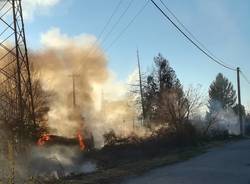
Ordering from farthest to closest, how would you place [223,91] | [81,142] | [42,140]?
[223,91] → [81,142] → [42,140]

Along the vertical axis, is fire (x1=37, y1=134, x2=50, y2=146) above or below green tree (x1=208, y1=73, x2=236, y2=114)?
below

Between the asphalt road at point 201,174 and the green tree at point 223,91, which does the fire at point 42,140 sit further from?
the green tree at point 223,91

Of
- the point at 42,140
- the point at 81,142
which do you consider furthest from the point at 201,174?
the point at 81,142

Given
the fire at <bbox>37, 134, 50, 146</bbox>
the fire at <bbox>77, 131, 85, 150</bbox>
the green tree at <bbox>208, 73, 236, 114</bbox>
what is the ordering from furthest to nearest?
the green tree at <bbox>208, 73, 236, 114</bbox>, the fire at <bbox>77, 131, 85, 150</bbox>, the fire at <bbox>37, 134, 50, 146</bbox>

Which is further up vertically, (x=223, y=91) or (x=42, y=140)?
(x=223, y=91)

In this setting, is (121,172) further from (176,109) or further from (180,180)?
(176,109)

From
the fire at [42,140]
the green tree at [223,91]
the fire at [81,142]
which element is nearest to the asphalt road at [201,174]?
the fire at [42,140]

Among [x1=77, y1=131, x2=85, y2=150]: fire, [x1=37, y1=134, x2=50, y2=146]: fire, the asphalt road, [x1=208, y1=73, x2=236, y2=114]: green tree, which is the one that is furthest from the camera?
[x1=208, y1=73, x2=236, y2=114]: green tree

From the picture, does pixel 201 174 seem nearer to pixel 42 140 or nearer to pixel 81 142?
pixel 42 140

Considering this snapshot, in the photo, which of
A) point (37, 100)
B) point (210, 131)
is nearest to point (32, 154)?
point (37, 100)

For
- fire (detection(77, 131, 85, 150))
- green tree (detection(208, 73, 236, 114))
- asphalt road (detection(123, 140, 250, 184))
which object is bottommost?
asphalt road (detection(123, 140, 250, 184))

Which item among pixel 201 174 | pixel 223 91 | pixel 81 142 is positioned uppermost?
pixel 223 91

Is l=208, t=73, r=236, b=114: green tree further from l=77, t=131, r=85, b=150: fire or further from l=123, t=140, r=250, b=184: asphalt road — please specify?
l=123, t=140, r=250, b=184: asphalt road

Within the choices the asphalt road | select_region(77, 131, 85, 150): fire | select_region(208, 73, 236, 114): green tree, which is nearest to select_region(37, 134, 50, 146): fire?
select_region(77, 131, 85, 150): fire
